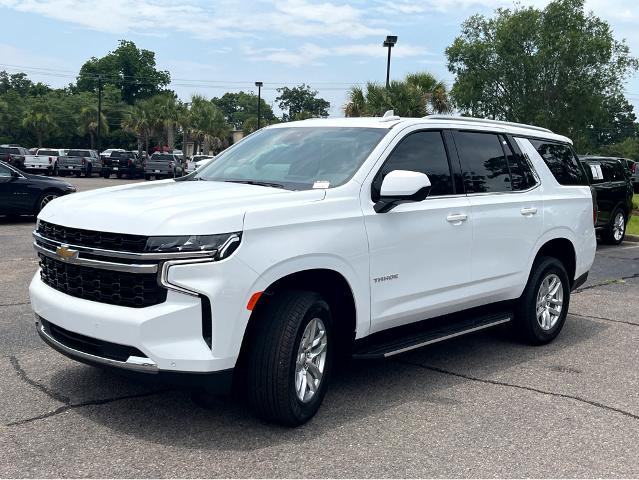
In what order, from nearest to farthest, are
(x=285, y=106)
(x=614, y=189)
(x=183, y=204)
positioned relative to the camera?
(x=183, y=204) → (x=614, y=189) → (x=285, y=106)

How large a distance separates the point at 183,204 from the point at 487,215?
263 centimetres

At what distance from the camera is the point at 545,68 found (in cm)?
3869

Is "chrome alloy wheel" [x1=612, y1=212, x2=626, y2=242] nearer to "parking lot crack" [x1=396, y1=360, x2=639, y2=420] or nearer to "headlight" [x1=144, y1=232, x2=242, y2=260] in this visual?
"parking lot crack" [x1=396, y1=360, x2=639, y2=420]

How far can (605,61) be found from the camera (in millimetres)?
38312

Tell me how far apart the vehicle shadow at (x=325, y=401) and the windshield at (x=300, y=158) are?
4.36ft

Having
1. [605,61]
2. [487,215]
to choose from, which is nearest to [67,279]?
[487,215]

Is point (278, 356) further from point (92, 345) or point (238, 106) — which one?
point (238, 106)

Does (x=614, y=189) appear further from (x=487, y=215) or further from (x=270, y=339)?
(x=270, y=339)

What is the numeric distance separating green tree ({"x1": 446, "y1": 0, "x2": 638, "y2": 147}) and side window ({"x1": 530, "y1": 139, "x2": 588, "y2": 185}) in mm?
32966

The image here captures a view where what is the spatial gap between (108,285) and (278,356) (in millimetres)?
1021

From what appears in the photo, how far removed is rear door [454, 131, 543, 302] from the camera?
5.62m

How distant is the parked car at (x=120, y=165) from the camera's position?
4147 centimetres

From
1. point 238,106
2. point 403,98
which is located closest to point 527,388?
point 403,98

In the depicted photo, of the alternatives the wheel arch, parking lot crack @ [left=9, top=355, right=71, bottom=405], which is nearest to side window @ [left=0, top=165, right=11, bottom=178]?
parking lot crack @ [left=9, top=355, right=71, bottom=405]
